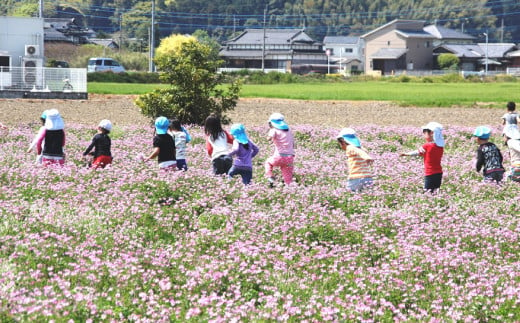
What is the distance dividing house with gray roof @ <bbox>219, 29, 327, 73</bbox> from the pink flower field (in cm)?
10145

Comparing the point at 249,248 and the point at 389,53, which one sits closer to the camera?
the point at 249,248

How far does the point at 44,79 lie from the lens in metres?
45.5

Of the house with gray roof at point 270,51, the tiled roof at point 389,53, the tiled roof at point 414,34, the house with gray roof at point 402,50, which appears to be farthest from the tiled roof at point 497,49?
the house with gray roof at point 270,51

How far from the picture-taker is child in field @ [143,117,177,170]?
13.2 metres

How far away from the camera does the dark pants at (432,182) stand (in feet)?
41.0

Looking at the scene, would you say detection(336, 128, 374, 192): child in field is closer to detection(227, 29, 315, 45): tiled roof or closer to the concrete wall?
the concrete wall

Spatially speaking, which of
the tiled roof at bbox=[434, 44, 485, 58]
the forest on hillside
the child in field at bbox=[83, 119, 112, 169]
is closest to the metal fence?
the child in field at bbox=[83, 119, 112, 169]

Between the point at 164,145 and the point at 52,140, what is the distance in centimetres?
211

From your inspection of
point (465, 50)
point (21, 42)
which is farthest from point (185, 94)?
point (465, 50)

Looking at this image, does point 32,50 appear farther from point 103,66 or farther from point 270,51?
point 270,51

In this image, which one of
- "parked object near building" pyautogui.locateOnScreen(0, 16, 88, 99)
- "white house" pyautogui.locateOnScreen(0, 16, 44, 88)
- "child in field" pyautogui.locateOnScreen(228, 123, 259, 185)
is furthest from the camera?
"white house" pyautogui.locateOnScreen(0, 16, 44, 88)

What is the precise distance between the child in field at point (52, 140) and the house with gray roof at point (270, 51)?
99.4 m

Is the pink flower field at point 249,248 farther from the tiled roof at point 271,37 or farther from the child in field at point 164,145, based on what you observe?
the tiled roof at point 271,37

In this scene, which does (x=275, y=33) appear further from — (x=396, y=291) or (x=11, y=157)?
(x=396, y=291)
